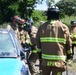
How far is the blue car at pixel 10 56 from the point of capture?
7180mm

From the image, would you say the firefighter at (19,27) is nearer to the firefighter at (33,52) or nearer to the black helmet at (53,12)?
the firefighter at (33,52)

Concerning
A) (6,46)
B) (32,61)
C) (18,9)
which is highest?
(6,46)

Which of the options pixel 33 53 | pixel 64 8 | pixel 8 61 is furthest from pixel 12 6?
Result: pixel 64 8

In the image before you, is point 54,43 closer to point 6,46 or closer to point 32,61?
point 6,46

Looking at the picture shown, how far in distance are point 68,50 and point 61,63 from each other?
1.00 feet

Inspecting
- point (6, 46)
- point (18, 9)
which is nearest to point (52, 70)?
point (6, 46)

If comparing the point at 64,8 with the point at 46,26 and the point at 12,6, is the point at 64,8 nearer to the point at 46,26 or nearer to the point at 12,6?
the point at 12,6

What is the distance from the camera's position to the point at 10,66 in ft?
24.3

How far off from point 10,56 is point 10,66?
66 cm

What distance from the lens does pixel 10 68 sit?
7.27 metres

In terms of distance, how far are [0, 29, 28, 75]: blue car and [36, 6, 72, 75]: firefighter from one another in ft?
1.74

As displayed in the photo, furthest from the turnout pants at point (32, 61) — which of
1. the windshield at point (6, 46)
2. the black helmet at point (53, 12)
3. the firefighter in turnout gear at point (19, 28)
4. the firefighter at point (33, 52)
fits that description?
the black helmet at point (53, 12)

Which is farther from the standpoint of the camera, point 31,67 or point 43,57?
point 31,67

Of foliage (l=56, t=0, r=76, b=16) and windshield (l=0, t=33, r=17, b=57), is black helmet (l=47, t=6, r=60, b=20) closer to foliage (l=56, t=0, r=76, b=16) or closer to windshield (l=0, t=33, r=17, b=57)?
windshield (l=0, t=33, r=17, b=57)
